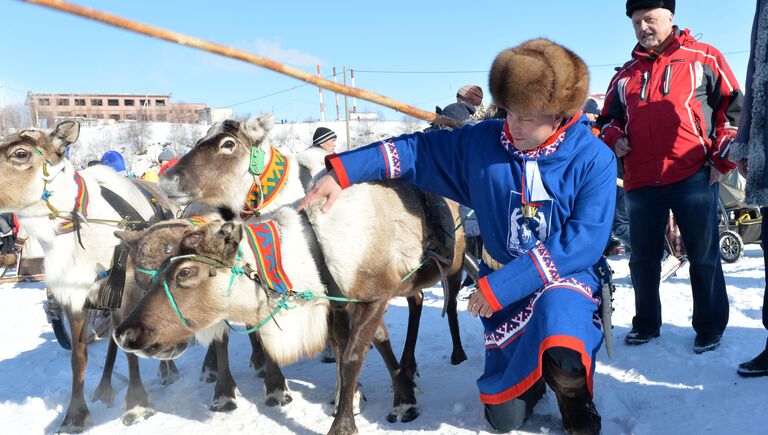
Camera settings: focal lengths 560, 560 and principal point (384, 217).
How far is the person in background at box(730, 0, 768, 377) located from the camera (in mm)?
2762

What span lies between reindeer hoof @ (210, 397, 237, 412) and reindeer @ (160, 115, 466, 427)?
98 centimetres

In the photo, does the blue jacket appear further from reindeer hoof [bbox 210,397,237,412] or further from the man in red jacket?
reindeer hoof [bbox 210,397,237,412]

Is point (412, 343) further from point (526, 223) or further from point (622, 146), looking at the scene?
point (622, 146)

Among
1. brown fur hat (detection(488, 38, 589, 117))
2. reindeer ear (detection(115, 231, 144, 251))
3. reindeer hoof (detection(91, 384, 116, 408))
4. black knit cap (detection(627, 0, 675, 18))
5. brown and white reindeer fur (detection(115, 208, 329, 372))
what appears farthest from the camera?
reindeer hoof (detection(91, 384, 116, 408))

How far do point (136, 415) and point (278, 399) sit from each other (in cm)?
92

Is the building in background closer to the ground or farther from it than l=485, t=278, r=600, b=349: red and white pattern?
farther from it

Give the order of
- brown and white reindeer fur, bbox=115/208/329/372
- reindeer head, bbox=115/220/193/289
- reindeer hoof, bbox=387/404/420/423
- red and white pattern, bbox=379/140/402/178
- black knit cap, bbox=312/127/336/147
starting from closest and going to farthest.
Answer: brown and white reindeer fur, bbox=115/208/329/372 → reindeer head, bbox=115/220/193/289 → red and white pattern, bbox=379/140/402/178 → reindeer hoof, bbox=387/404/420/423 → black knit cap, bbox=312/127/336/147

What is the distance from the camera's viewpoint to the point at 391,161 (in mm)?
3066

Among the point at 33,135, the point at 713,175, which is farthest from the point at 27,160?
the point at 713,175

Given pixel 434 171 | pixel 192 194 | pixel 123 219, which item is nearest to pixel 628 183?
pixel 434 171

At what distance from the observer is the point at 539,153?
271cm

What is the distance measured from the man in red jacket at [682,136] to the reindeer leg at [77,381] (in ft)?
12.1

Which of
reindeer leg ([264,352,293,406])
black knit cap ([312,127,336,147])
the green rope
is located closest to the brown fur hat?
the green rope

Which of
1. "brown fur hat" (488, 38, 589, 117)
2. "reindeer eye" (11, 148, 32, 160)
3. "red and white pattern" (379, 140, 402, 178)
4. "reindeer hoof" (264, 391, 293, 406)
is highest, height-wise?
"brown fur hat" (488, 38, 589, 117)
